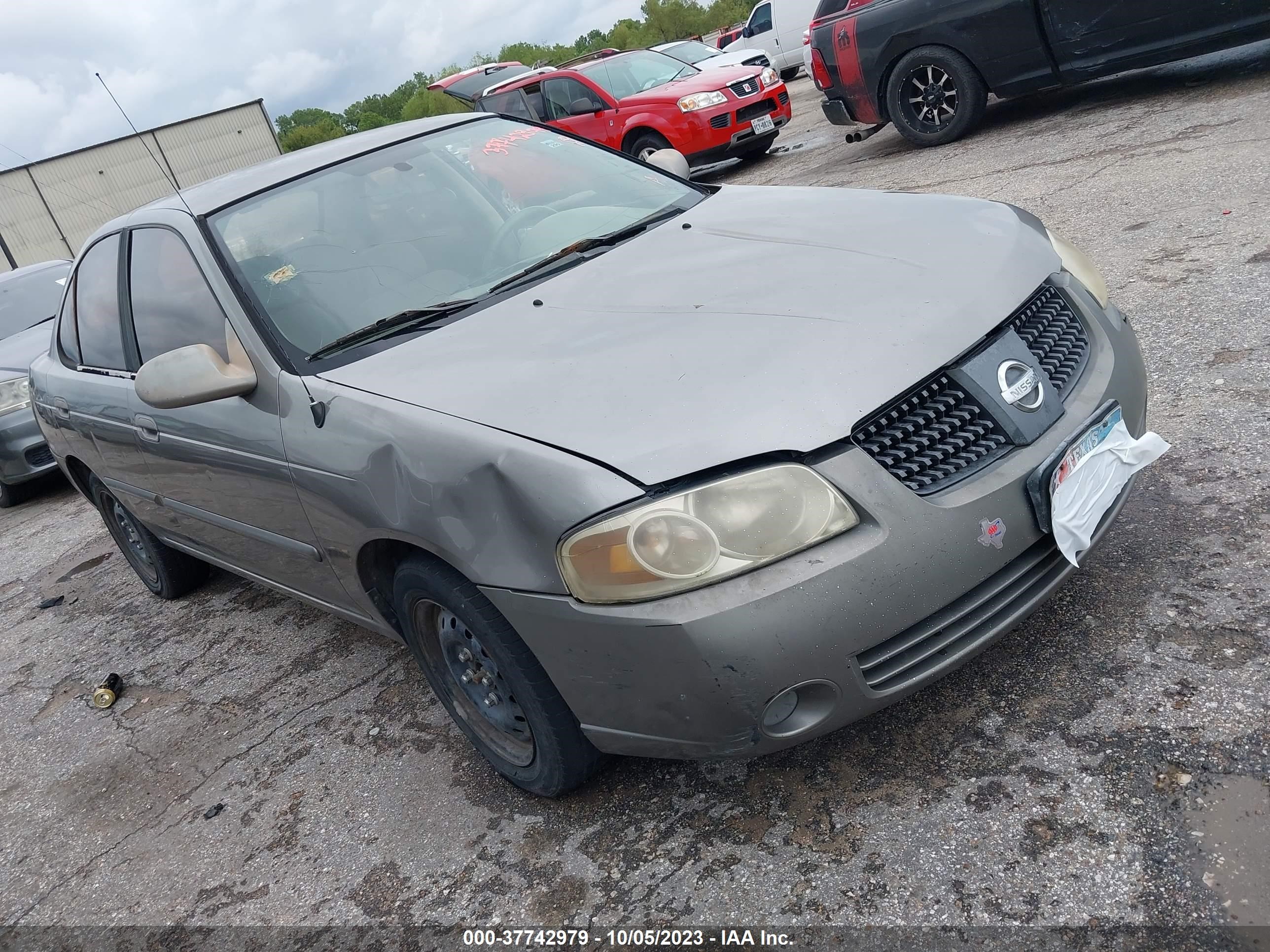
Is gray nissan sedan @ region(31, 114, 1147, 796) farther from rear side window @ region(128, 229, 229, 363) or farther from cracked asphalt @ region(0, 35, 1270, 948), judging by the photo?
cracked asphalt @ region(0, 35, 1270, 948)

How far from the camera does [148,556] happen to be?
4699mm

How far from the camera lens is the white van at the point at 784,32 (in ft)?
66.6

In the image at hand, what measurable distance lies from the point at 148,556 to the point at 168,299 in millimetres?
1737

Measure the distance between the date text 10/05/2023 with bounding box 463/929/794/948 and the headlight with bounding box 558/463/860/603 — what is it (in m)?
0.69

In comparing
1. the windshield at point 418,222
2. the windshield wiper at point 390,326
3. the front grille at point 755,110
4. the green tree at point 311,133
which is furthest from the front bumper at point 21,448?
the green tree at point 311,133

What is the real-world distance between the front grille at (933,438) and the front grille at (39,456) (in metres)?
6.79

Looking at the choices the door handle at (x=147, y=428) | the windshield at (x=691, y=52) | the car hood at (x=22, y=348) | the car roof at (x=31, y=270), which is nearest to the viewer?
the door handle at (x=147, y=428)

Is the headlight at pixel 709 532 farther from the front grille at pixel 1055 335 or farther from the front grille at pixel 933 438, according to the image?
the front grille at pixel 1055 335

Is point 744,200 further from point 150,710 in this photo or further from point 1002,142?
point 1002,142

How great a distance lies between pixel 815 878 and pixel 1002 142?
7.35 metres

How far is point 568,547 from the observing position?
2.03 m

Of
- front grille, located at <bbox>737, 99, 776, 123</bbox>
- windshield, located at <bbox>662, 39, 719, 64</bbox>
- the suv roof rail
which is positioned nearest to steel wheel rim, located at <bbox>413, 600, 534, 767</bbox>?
front grille, located at <bbox>737, 99, 776, 123</bbox>

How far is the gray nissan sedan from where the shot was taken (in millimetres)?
1997

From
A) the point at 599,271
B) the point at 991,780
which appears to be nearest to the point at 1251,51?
the point at 599,271
